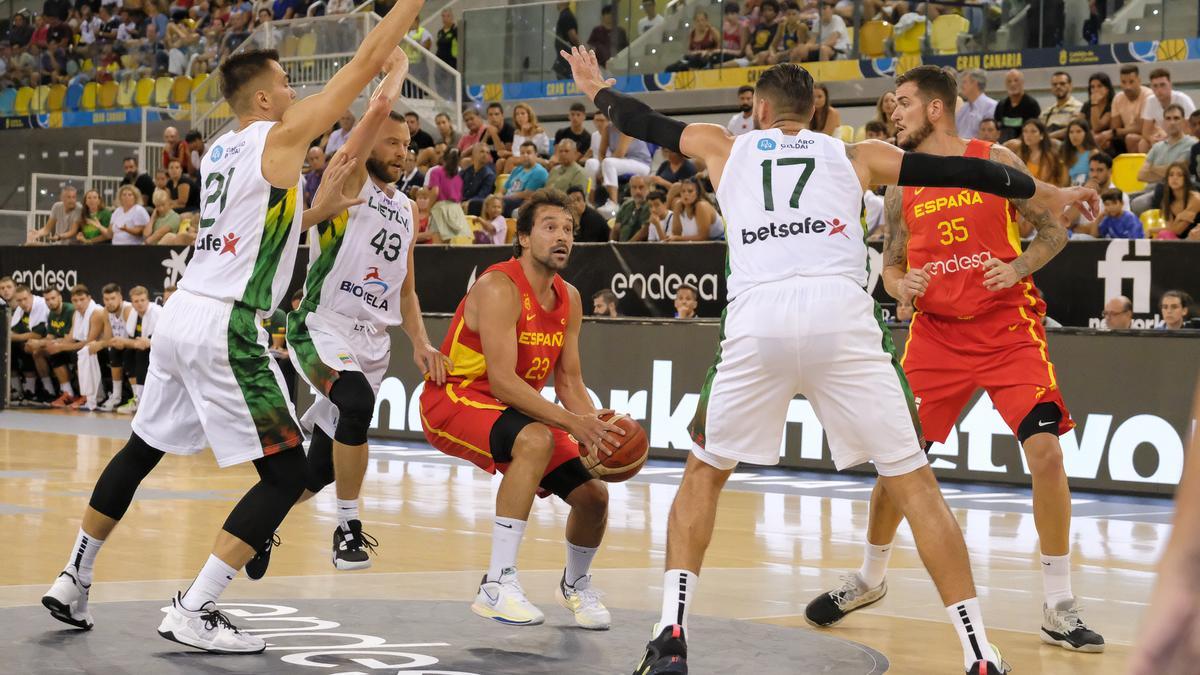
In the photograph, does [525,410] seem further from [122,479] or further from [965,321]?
[965,321]

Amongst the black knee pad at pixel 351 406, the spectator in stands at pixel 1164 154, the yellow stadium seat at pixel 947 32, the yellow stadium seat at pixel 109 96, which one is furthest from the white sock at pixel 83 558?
the yellow stadium seat at pixel 109 96

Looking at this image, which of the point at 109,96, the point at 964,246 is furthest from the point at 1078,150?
the point at 109,96

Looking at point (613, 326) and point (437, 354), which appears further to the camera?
point (613, 326)

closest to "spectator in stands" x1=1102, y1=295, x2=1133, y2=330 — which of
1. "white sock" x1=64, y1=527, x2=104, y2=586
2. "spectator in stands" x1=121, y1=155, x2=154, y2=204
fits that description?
"white sock" x1=64, y1=527, x2=104, y2=586

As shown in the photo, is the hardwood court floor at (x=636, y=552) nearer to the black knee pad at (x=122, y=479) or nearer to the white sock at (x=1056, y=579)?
the white sock at (x=1056, y=579)

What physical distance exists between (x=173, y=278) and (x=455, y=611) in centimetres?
1445

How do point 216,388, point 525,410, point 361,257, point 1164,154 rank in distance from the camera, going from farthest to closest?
1. point 1164,154
2. point 361,257
3. point 525,410
4. point 216,388

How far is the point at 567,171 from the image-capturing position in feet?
56.3

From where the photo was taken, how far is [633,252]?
15000mm

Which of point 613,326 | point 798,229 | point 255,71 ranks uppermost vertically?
point 255,71

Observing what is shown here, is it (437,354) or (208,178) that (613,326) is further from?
(208,178)

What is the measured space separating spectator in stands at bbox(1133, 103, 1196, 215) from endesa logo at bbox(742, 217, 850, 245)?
991cm

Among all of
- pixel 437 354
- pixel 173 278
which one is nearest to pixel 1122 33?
pixel 173 278

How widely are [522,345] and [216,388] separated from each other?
143cm
